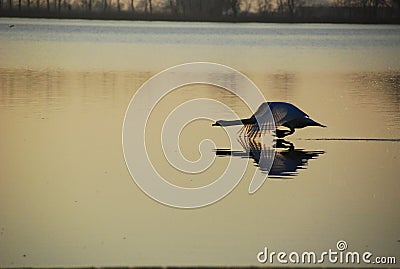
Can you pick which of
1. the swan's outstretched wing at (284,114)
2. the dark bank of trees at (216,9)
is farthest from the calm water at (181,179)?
the dark bank of trees at (216,9)

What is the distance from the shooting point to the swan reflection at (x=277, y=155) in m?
8.84

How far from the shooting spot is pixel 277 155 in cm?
948

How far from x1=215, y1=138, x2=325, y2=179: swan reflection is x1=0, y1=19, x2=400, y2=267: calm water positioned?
0.02m

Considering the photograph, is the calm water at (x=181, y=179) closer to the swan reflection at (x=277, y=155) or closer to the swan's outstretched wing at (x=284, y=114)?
the swan reflection at (x=277, y=155)

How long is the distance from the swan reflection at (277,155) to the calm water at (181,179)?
0.07 feet

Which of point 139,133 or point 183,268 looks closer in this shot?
point 183,268

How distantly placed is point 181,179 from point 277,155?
135 centimetres

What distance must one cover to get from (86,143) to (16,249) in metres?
3.33

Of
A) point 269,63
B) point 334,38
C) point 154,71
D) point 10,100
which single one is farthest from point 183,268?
point 334,38

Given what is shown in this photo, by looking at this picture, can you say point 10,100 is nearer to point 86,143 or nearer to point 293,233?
point 86,143

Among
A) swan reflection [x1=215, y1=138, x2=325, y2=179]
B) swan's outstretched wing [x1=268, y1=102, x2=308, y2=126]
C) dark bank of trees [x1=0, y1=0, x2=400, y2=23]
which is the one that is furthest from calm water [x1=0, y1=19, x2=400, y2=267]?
dark bank of trees [x1=0, y1=0, x2=400, y2=23]

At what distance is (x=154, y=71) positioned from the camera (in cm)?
1820

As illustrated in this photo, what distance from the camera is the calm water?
653 cm

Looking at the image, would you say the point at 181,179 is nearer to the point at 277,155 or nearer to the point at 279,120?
the point at 277,155
